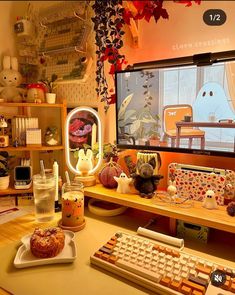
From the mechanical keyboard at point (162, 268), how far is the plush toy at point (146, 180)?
9.5 inches

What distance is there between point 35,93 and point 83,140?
0.41m

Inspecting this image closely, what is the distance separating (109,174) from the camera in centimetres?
115

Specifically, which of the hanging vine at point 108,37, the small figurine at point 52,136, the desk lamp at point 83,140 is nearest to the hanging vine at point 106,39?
the hanging vine at point 108,37

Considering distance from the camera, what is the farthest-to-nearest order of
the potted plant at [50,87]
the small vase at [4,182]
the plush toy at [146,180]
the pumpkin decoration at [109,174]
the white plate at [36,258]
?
the potted plant at [50,87] → the small vase at [4,182] → the pumpkin decoration at [109,174] → the plush toy at [146,180] → the white plate at [36,258]

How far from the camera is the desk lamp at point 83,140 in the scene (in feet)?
4.00

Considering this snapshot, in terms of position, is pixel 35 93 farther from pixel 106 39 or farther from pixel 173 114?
pixel 173 114

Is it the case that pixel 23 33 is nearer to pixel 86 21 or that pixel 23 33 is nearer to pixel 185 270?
pixel 86 21

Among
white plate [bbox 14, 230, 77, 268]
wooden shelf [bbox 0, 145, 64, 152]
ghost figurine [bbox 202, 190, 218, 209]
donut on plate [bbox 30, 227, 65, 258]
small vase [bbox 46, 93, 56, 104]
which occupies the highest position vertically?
small vase [bbox 46, 93, 56, 104]

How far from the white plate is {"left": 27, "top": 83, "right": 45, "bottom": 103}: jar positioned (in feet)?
3.01

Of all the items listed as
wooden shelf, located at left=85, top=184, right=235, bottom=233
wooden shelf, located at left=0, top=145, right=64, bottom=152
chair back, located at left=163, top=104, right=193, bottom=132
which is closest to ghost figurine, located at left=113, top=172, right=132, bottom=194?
wooden shelf, located at left=85, top=184, right=235, bottom=233

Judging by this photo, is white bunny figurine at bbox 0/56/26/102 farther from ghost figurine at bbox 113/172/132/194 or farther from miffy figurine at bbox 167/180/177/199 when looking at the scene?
miffy figurine at bbox 167/180/177/199

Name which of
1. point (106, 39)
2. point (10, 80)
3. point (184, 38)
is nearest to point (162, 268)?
point (184, 38)

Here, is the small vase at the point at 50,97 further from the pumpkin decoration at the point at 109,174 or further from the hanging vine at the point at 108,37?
the pumpkin decoration at the point at 109,174

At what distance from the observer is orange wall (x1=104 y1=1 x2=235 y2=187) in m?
1.00
